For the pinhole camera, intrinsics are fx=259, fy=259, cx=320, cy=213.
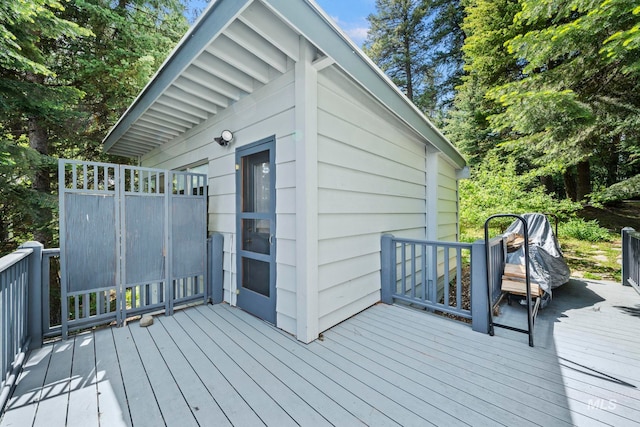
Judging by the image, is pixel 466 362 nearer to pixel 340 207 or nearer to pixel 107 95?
pixel 340 207

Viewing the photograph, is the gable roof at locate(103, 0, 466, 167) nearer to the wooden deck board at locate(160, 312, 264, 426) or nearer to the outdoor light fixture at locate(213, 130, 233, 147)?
the outdoor light fixture at locate(213, 130, 233, 147)

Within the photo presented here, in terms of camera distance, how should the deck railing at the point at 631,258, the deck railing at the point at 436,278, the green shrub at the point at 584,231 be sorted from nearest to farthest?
the deck railing at the point at 436,278 → the deck railing at the point at 631,258 → the green shrub at the point at 584,231

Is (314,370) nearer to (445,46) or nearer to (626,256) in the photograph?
(626,256)

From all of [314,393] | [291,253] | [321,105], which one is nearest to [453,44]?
[321,105]

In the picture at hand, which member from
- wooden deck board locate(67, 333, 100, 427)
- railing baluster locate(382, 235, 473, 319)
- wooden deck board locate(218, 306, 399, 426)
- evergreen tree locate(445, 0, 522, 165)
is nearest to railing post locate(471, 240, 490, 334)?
railing baluster locate(382, 235, 473, 319)

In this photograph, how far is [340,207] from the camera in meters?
2.75

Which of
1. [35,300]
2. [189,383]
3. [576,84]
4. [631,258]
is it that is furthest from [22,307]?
[576,84]

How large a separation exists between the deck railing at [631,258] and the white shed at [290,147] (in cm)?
334

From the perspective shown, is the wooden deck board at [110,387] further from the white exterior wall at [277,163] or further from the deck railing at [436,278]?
the deck railing at [436,278]

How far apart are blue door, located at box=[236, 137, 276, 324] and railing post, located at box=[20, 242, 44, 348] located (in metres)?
1.72

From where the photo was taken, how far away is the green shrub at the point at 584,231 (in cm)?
764

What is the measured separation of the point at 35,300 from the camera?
228cm

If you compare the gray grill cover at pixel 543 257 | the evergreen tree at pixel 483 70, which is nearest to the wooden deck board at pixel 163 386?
the gray grill cover at pixel 543 257

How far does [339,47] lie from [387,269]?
2543mm
